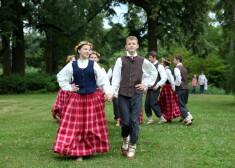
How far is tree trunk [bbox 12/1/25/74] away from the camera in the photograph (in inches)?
1043

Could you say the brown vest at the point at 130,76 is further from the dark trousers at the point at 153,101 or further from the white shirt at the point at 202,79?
the white shirt at the point at 202,79

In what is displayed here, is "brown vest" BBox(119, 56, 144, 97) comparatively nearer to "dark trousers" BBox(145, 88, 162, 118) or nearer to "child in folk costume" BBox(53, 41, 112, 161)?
"child in folk costume" BBox(53, 41, 112, 161)

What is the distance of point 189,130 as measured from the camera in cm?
959

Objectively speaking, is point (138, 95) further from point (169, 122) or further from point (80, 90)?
point (169, 122)

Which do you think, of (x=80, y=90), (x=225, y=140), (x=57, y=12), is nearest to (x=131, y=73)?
(x=80, y=90)

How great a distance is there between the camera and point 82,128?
6570mm

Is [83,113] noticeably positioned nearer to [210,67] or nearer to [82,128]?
[82,128]

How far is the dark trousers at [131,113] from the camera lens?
6746 mm

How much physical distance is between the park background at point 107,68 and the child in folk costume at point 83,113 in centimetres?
29

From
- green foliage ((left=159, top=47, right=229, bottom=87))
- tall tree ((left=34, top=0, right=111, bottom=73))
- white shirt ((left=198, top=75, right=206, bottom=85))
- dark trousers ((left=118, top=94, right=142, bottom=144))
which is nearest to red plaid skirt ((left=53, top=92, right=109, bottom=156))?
dark trousers ((left=118, top=94, right=142, bottom=144))

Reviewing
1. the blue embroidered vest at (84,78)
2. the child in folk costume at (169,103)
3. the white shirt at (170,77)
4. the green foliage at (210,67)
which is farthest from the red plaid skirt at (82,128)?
the green foliage at (210,67)

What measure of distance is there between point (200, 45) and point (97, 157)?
77.4ft

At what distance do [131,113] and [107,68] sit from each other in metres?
19.7

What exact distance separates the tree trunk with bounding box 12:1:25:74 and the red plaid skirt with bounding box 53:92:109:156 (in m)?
20.2
